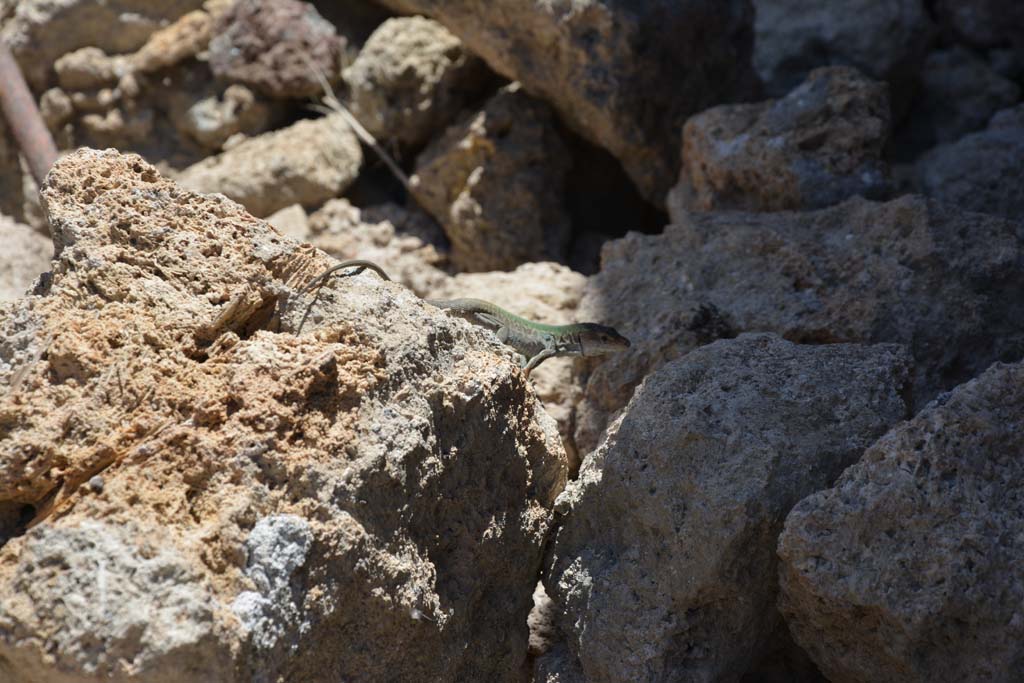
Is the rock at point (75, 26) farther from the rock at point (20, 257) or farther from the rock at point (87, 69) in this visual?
the rock at point (20, 257)

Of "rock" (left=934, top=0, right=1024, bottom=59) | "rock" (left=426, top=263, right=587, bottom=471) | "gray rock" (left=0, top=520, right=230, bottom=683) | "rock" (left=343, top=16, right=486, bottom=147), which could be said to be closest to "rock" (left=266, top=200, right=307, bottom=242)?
"rock" (left=343, top=16, right=486, bottom=147)

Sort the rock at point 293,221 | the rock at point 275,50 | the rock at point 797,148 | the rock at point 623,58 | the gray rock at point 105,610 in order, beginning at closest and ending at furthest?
the gray rock at point 105,610 < the rock at point 797,148 < the rock at point 623,58 < the rock at point 293,221 < the rock at point 275,50

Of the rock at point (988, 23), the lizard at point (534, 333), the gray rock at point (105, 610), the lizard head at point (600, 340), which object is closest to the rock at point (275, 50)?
the lizard at point (534, 333)

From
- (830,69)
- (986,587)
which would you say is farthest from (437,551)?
(830,69)

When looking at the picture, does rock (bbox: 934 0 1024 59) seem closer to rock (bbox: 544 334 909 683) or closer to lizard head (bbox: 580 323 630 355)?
lizard head (bbox: 580 323 630 355)

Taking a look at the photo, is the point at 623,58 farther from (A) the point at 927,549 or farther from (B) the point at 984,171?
(A) the point at 927,549

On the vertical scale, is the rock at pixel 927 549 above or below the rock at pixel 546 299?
above

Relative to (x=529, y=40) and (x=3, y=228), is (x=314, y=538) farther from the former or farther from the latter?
(x=3, y=228)
